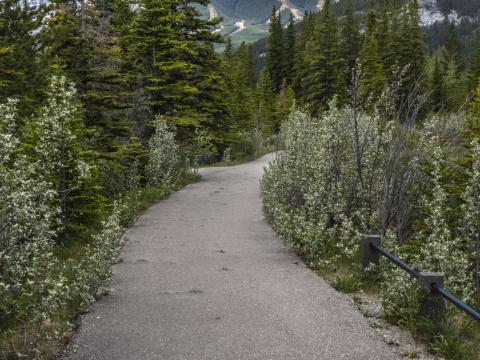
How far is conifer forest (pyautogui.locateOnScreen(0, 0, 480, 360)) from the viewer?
5.44 metres

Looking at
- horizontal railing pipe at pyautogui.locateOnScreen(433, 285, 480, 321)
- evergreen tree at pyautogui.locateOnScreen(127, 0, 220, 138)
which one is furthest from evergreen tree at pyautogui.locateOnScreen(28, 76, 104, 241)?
evergreen tree at pyautogui.locateOnScreen(127, 0, 220, 138)

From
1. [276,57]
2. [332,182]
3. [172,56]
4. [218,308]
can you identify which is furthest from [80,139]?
[276,57]

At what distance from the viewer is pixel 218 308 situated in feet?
21.9

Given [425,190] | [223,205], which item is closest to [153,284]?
[425,190]

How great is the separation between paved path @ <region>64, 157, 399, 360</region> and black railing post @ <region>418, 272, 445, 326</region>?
692 mm

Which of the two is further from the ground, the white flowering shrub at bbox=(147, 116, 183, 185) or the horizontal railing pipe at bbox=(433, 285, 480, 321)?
the white flowering shrub at bbox=(147, 116, 183, 185)

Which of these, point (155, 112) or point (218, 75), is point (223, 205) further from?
point (218, 75)

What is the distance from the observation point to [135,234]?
37.0 ft

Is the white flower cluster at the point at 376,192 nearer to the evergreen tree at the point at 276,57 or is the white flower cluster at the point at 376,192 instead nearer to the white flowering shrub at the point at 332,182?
the white flowering shrub at the point at 332,182

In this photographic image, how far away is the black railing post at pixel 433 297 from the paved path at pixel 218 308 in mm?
692

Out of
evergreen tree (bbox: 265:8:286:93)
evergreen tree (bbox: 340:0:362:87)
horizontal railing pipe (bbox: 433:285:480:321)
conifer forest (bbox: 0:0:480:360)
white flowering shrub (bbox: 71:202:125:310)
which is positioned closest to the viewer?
horizontal railing pipe (bbox: 433:285:480:321)

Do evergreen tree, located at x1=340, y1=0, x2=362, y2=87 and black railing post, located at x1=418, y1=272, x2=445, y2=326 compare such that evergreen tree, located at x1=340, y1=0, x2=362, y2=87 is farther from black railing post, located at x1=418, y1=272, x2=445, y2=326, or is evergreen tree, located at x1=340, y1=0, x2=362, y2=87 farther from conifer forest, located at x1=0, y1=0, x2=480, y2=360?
black railing post, located at x1=418, y1=272, x2=445, y2=326

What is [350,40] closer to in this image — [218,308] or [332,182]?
[332,182]

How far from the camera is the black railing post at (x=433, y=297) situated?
5672mm
